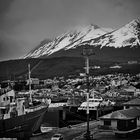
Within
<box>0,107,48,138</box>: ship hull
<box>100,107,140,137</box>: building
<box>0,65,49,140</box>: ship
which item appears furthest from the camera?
<box>0,65,49,140</box>: ship

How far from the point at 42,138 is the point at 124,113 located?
8.18 meters

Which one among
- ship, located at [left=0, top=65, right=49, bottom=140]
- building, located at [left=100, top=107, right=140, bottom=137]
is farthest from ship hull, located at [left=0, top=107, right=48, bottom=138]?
building, located at [left=100, top=107, right=140, bottom=137]

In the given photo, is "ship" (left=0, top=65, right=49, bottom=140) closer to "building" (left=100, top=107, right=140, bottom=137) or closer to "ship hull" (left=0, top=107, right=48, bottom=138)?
"ship hull" (left=0, top=107, right=48, bottom=138)

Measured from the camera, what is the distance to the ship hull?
31375 mm

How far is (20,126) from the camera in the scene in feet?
107

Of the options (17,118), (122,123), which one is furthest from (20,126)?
(122,123)

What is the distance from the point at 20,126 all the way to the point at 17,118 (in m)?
1.12

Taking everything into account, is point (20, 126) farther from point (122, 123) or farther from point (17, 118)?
point (122, 123)

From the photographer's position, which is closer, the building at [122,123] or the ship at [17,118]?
the building at [122,123]

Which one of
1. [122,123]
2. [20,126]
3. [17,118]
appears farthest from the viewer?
[20,126]

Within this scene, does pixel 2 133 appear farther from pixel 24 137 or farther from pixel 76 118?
pixel 76 118

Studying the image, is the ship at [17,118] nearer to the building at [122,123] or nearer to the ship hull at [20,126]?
the ship hull at [20,126]

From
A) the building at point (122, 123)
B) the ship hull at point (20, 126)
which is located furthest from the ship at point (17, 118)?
the building at point (122, 123)

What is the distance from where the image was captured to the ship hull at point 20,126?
31.4m
